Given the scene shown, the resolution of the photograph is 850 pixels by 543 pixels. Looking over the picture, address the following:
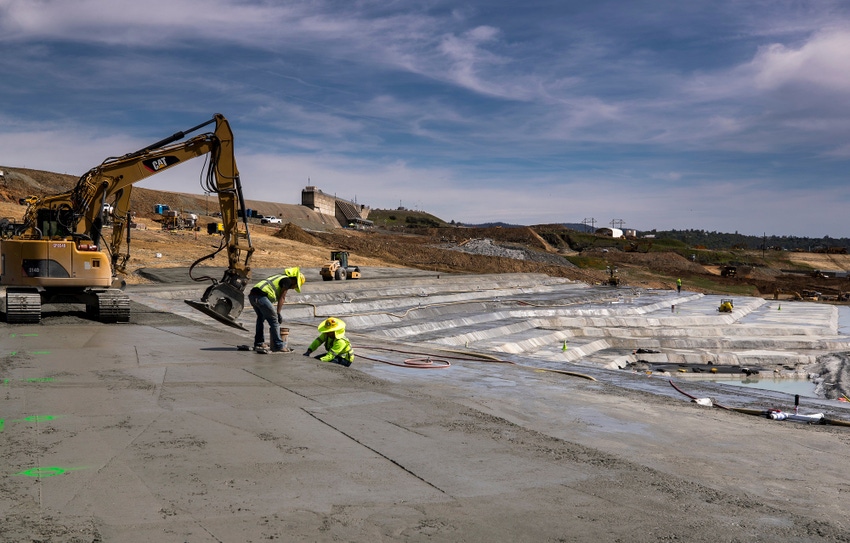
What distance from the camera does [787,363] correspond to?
2877 cm

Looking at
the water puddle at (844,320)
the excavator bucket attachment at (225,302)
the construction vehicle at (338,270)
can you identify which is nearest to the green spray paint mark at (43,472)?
the excavator bucket attachment at (225,302)

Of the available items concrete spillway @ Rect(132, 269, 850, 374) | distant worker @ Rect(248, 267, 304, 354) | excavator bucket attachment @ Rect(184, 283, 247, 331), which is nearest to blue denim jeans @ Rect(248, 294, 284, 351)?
distant worker @ Rect(248, 267, 304, 354)

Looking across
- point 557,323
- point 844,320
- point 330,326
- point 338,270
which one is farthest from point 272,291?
point 844,320

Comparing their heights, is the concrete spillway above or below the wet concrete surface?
below

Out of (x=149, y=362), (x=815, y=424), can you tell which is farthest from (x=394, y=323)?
(x=815, y=424)

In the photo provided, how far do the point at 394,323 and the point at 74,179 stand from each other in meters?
52.4

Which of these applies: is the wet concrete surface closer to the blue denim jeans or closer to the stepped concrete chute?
the blue denim jeans

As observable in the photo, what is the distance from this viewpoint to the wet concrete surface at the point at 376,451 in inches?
204

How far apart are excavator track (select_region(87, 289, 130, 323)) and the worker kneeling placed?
6.57 m

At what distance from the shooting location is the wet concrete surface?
5180mm

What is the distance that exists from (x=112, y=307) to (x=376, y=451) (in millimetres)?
11936

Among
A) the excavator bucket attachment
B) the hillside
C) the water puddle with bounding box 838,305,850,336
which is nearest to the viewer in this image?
the excavator bucket attachment

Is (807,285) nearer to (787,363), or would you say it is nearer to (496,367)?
(787,363)

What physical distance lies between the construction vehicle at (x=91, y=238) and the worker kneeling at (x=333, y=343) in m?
3.74
